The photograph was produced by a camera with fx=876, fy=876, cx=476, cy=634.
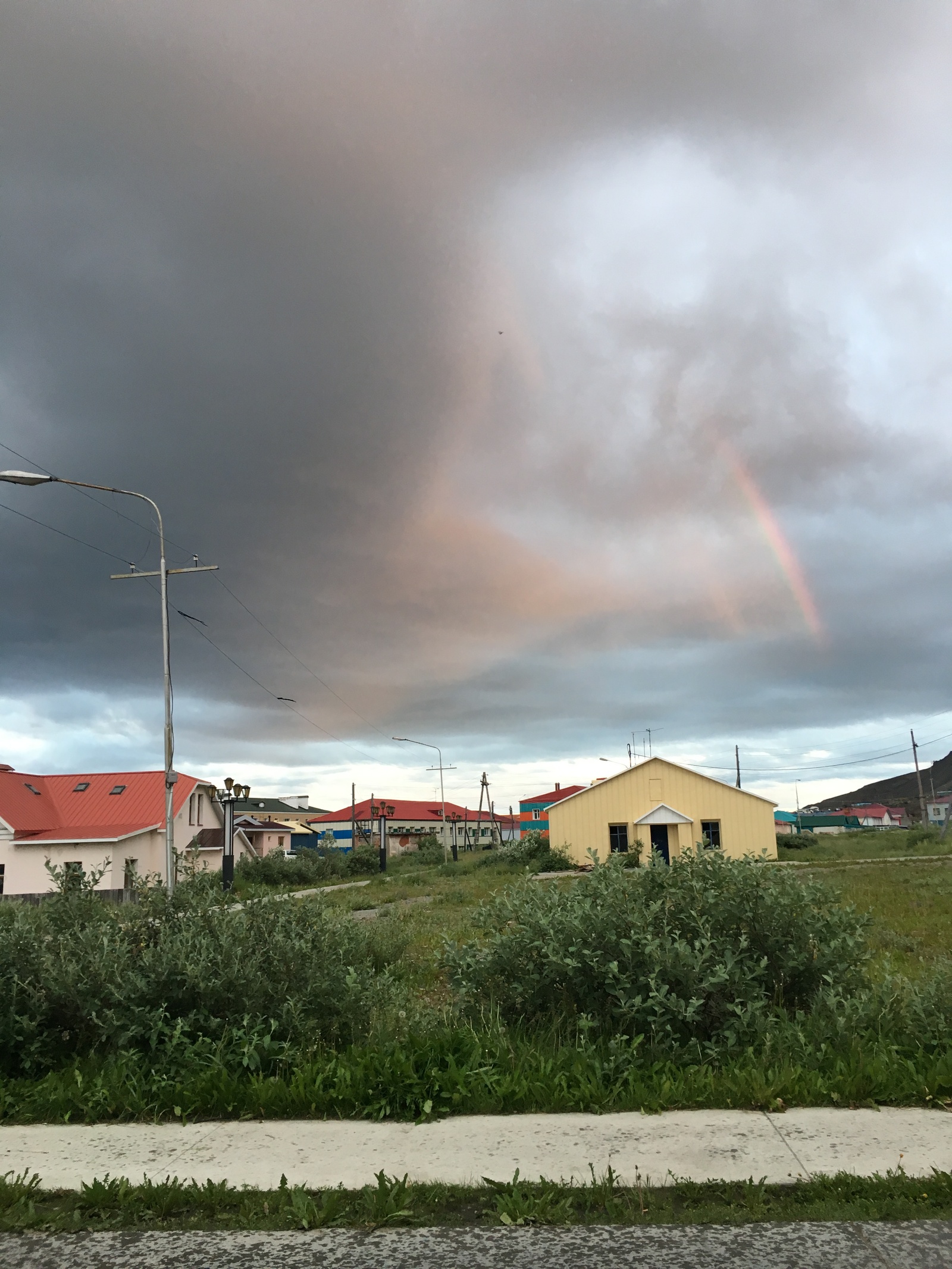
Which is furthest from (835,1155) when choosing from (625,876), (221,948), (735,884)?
(221,948)

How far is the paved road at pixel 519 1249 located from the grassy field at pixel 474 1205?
0.09 meters

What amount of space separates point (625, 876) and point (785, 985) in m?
1.64

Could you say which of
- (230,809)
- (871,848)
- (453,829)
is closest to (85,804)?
(230,809)

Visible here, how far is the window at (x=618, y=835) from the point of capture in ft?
147

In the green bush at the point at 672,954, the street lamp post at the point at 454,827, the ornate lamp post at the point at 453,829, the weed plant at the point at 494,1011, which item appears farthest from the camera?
the street lamp post at the point at 454,827

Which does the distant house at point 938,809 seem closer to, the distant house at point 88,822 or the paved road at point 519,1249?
the distant house at point 88,822

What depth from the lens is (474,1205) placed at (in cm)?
424

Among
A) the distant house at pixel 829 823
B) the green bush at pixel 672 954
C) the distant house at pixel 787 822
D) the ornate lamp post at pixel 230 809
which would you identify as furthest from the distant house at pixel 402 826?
the green bush at pixel 672 954

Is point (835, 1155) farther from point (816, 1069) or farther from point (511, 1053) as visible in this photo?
point (511, 1053)

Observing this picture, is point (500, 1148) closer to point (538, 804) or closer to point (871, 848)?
point (871, 848)

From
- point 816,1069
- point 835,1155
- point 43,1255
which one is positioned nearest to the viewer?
point 43,1255

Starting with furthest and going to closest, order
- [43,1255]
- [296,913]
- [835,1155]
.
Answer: [296,913], [835,1155], [43,1255]

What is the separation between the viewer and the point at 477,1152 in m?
4.79

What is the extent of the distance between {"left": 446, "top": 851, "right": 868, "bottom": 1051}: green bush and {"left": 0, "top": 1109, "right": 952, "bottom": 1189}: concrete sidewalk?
117 cm
